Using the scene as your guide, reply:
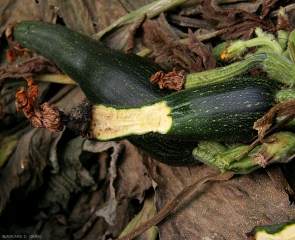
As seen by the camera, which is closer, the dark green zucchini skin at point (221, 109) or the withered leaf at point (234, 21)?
the dark green zucchini skin at point (221, 109)

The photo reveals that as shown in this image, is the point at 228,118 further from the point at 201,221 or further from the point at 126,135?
the point at 201,221

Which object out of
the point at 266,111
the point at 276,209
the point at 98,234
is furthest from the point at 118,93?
the point at 98,234

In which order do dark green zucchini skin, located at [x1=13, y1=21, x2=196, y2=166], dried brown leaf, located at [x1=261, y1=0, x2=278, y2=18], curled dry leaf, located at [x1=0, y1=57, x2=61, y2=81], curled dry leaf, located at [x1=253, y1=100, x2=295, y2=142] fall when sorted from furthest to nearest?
curled dry leaf, located at [x1=0, y1=57, x2=61, y2=81], dried brown leaf, located at [x1=261, y1=0, x2=278, y2=18], dark green zucchini skin, located at [x1=13, y1=21, x2=196, y2=166], curled dry leaf, located at [x1=253, y1=100, x2=295, y2=142]

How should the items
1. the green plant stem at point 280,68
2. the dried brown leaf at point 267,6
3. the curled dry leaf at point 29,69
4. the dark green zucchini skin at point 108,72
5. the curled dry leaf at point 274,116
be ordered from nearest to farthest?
the curled dry leaf at point 274,116 < the green plant stem at point 280,68 < the dark green zucchini skin at point 108,72 < the dried brown leaf at point 267,6 < the curled dry leaf at point 29,69

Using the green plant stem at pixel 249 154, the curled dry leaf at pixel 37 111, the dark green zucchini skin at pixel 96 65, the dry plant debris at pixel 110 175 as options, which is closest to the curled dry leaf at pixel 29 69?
the dry plant debris at pixel 110 175

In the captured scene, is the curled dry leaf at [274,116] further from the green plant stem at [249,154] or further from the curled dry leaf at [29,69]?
the curled dry leaf at [29,69]

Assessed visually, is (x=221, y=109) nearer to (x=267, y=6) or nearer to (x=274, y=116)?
(x=274, y=116)

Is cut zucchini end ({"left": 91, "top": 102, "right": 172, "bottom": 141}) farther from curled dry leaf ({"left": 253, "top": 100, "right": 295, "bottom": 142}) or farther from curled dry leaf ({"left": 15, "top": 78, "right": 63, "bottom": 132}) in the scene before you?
curled dry leaf ({"left": 253, "top": 100, "right": 295, "bottom": 142})

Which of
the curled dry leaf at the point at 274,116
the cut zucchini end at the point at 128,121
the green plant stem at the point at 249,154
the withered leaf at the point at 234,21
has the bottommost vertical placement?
the green plant stem at the point at 249,154

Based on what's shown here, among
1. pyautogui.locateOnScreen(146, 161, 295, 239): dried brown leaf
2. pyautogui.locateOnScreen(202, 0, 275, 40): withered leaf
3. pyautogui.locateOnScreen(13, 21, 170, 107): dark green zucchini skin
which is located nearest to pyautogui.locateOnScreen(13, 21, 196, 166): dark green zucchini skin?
pyautogui.locateOnScreen(13, 21, 170, 107): dark green zucchini skin
